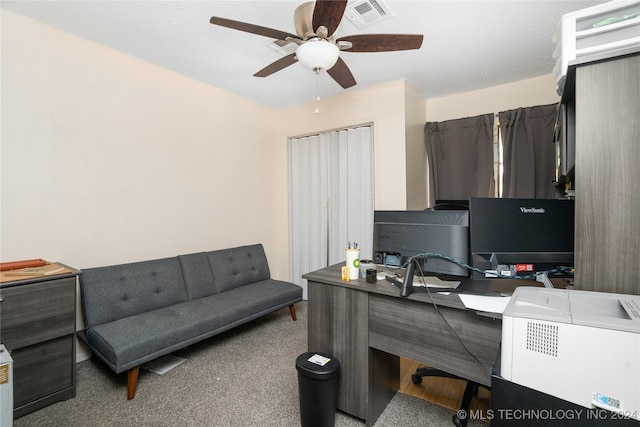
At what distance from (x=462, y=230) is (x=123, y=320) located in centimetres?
Result: 251

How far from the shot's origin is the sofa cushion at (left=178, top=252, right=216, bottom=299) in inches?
112

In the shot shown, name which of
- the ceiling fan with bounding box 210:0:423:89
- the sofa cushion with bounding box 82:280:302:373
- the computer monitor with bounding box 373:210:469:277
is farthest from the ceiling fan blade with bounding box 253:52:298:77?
the sofa cushion with bounding box 82:280:302:373

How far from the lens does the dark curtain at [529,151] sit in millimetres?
2895

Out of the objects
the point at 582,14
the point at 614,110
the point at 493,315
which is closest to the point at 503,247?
the point at 493,315

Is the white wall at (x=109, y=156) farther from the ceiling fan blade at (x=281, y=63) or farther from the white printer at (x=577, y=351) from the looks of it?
the white printer at (x=577, y=351)

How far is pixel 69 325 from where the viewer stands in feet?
6.27

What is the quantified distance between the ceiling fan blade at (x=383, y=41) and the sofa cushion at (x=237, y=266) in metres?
2.40

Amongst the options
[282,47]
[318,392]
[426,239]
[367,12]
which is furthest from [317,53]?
[318,392]

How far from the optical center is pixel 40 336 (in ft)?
5.90

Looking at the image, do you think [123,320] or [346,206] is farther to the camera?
[346,206]

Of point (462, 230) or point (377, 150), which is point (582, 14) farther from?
point (377, 150)

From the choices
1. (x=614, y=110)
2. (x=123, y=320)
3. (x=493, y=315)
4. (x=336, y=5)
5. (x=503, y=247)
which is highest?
(x=336, y=5)

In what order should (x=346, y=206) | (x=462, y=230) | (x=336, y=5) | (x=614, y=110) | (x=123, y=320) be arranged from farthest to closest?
(x=346, y=206), (x=123, y=320), (x=462, y=230), (x=336, y=5), (x=614, y=110)

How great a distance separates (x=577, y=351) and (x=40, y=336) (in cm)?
265
